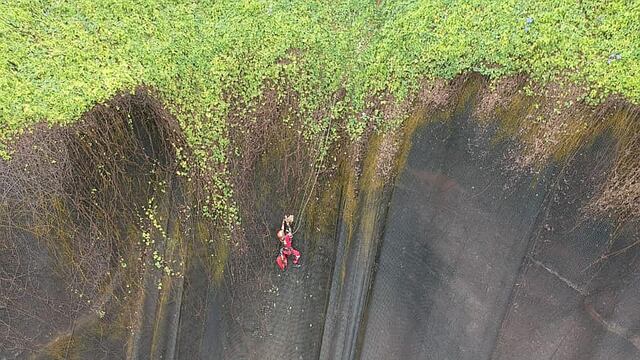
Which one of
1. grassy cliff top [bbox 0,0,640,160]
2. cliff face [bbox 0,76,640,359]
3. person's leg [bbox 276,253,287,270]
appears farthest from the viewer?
person's leg [bbox 276,253,287,270]

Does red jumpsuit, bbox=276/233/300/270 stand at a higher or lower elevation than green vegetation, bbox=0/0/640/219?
lower

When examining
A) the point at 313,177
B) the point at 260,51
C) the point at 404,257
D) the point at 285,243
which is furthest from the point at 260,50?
the point at 404,257

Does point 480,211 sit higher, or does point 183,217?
point 480,211

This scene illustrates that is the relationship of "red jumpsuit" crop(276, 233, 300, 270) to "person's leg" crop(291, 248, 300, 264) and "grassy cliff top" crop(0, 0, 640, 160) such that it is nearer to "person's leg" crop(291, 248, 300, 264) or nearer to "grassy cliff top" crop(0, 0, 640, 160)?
"person's leg" crop(291, 248, 300, 264)

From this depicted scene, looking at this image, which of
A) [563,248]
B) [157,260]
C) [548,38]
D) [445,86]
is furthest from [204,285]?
[548,38]

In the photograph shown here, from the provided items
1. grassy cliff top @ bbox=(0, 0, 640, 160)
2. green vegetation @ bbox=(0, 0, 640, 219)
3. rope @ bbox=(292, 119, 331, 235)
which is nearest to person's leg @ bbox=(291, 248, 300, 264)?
rope @ bbox=(292, 119, 331, 235)

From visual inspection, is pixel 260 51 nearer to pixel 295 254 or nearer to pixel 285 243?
pixel 285 243

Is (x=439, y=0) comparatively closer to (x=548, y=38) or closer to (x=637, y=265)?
(x=548, y=38)
